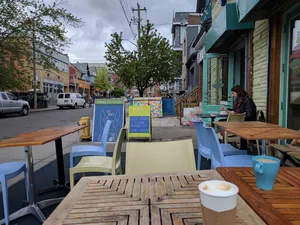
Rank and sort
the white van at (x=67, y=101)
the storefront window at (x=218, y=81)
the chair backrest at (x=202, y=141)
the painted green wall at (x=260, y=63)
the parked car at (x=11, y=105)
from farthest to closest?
1. the white van at (x=67, y=101)
2. the parked car at (x=11, y=105)
3. the storefront window at (x=218, y=81)
4. the painted green wall at (x=260, y=63)
5. the chair backrest at (x=202, y=141)

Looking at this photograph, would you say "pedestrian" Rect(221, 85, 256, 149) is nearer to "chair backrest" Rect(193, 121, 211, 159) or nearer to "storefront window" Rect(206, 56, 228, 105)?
"chair backrest" Rect(193, 121, 211, 159)

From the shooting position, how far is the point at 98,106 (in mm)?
6867

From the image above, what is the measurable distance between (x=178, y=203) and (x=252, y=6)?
387 centimetres

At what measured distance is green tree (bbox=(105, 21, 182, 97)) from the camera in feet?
50.5

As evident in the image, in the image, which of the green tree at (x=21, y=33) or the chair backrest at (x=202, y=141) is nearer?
the chair backrest at (x=202, y=141)

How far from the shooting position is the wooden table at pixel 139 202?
100cm

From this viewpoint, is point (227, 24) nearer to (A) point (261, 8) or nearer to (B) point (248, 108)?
(A) point (261, 8)

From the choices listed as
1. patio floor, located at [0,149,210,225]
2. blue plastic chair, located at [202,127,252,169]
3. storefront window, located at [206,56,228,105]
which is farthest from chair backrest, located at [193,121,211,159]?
storefront window, located at [206,56,228,105]

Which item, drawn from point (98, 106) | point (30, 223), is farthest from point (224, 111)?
point (30, 223)

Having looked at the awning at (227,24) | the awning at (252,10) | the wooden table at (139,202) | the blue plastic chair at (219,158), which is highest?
the awning at (227,24)

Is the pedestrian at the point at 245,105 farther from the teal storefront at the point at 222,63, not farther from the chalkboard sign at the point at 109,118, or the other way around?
the chalkboard sign at the point at 109,118

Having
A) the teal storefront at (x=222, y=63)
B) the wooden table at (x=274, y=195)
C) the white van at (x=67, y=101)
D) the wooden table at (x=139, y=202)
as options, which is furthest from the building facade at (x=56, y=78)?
the wooden table at (x=274, y=195)

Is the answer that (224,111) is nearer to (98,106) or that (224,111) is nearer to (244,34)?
(244,34)

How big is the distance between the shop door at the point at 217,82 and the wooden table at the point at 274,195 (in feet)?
21.2
